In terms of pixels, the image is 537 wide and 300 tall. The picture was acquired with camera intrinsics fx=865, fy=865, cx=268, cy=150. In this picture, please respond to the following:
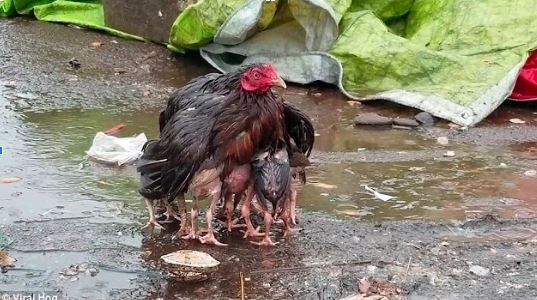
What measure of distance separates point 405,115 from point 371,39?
83 cm

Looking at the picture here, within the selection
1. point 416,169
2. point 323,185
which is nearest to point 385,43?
point 416,169

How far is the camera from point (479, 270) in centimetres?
427

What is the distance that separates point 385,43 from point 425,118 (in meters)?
0.90

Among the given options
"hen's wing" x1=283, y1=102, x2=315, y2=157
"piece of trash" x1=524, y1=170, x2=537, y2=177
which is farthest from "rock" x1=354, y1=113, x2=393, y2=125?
"hen's wing" x1=283, y1=102, x2=315, y2=157

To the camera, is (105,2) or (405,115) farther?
(105,2)

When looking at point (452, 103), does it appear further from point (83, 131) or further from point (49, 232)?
point (49, 232)

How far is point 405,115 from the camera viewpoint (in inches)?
269

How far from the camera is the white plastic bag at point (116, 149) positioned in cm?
556

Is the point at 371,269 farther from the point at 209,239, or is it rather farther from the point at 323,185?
the point at 323,185

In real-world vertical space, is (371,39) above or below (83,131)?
above

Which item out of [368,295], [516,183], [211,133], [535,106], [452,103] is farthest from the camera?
[535,106]

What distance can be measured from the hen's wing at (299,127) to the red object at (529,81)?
2.93 m

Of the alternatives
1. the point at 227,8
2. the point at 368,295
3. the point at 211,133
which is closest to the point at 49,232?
the point at 211,133

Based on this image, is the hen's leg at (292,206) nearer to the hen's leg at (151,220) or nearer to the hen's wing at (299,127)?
the hen's wing at (299,127)
